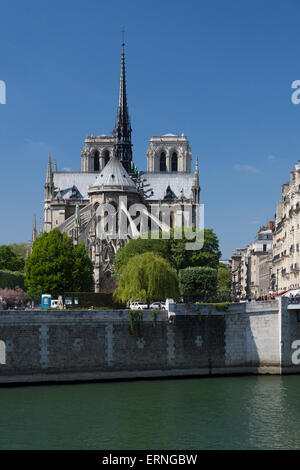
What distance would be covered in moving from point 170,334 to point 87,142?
92.5m

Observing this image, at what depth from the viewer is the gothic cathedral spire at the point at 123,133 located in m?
118

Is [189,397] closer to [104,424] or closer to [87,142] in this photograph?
[104,424]

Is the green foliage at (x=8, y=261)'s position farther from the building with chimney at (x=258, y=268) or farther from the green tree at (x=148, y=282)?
the green tree at (x=148, y=282)

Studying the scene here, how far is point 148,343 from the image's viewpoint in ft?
141

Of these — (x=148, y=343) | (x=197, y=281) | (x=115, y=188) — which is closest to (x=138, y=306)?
(x=148, y=343)

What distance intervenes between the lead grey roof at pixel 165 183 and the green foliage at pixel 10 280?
41610mm

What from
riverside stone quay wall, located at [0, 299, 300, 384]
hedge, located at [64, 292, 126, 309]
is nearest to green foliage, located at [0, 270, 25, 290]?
hedge, located at [64, 292, 126, 309]

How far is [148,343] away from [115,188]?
56210 millimetres

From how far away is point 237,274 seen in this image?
122 m

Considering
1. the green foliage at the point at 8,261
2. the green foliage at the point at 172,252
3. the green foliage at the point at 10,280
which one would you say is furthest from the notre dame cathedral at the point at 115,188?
the green foliage at the point at 10,280

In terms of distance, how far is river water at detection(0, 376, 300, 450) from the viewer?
27.6 metres
